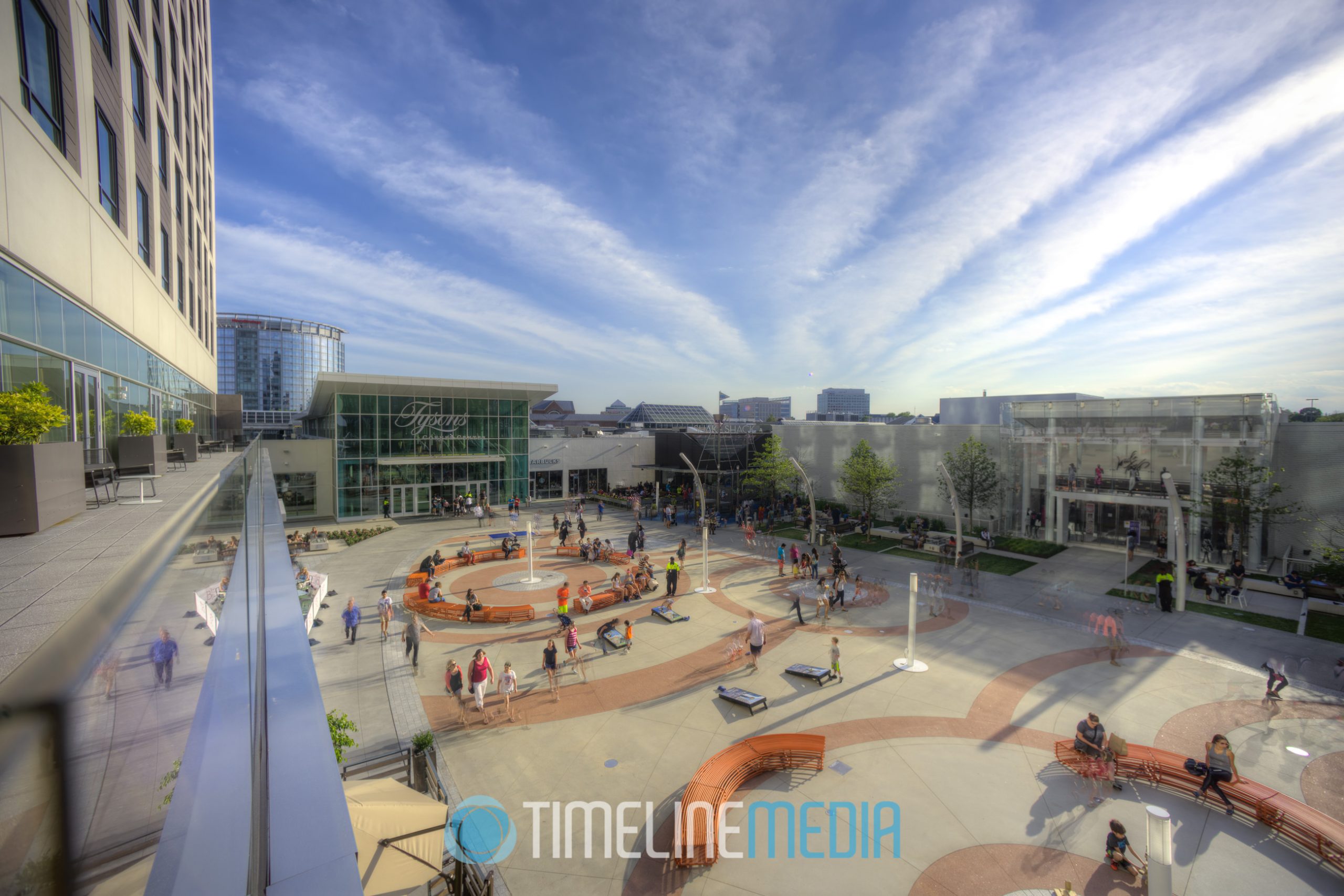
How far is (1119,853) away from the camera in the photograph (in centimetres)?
801

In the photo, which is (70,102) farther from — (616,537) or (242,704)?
(616,537)

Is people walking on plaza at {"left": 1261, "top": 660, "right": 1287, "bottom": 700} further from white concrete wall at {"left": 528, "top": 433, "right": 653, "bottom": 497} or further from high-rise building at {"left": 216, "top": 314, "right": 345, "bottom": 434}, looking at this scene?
high-rise building at {"left": 216, "top": 314, "right": 345, "bottom": 434}

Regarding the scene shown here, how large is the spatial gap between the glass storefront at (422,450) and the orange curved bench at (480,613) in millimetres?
19242

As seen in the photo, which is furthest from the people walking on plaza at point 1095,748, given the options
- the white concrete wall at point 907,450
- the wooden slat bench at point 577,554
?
the white concrete wall at point 907,450

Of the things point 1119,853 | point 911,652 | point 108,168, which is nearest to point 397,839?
point 1119,853

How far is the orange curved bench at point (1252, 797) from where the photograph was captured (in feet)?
27.0

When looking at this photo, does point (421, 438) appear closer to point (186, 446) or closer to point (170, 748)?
point (186, 446)

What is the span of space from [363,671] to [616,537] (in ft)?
53.8

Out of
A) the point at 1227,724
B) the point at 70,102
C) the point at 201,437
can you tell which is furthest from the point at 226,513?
the point at 201,437

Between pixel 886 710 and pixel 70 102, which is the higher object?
pixel 70 102

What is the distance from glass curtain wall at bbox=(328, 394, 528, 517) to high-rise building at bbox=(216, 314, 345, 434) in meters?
93.2

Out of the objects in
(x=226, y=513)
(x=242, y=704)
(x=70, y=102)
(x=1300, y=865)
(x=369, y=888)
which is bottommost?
(x=1300, y=865)

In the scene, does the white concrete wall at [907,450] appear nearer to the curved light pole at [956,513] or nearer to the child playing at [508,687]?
the curved light pole at [956,513]

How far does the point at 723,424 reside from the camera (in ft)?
134
